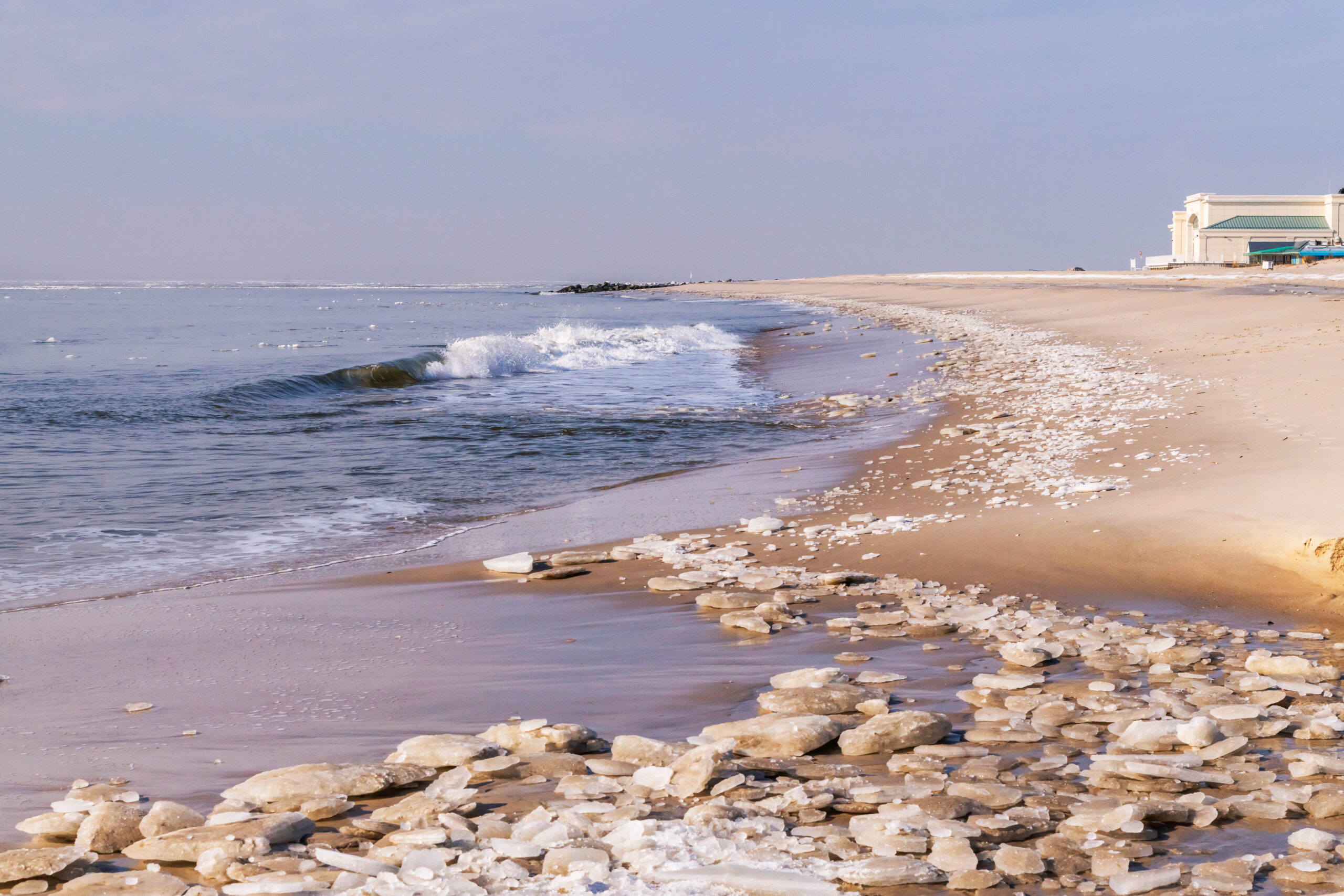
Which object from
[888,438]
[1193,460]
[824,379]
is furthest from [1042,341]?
[1193,460]

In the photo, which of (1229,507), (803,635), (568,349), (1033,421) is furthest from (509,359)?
(803,635)

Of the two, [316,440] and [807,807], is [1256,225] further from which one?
[807,807]

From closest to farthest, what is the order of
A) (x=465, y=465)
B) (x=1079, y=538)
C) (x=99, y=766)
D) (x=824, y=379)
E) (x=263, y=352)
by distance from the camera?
(x=99, y=766), (x=1079, y=538), (x=465, y=465), (x=824, y=379), (x=263, y=352)

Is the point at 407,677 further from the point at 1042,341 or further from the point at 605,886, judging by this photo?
the point at 1042,341

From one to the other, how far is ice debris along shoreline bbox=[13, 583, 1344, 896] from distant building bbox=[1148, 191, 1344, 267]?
9224cm

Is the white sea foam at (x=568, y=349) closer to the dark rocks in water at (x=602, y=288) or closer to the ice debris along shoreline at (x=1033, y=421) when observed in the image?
the ice debris along shoreline at (x=1033, y=421)

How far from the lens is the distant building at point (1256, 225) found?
8519 centimetres

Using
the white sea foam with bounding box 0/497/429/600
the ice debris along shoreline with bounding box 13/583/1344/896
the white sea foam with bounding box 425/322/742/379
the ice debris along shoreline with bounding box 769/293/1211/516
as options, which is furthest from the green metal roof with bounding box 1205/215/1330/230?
the ice debris along shoreline with bounding box 13/583/1344/896

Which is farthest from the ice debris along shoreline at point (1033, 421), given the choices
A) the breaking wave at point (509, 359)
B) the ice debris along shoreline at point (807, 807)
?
the breaking wave at point (509, 359)

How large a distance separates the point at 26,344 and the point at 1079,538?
111 feet

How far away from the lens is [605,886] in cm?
257

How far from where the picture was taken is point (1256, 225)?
85938 mm

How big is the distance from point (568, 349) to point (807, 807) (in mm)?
27260

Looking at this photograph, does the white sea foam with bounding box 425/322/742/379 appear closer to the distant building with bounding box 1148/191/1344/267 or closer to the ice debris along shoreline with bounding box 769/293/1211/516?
the ice debris along shoreline with bounding box 769/293/1211/516
